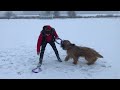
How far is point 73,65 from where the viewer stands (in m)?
8.02

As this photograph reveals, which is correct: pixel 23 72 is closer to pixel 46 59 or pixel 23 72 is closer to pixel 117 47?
pixel 46 59

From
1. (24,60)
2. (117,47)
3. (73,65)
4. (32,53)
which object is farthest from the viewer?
(117,47)

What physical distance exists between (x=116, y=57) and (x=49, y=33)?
3035mm

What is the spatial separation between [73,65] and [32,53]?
2393 millimetres
